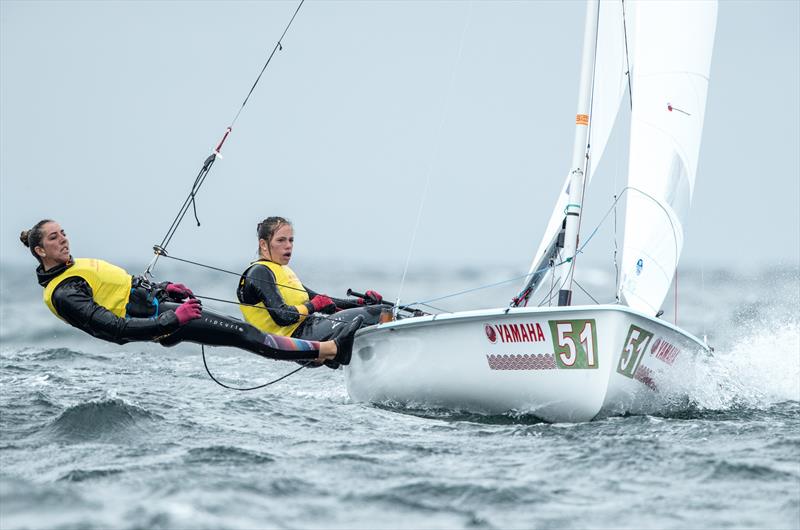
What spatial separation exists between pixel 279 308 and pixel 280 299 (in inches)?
2.8

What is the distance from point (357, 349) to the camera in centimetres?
666

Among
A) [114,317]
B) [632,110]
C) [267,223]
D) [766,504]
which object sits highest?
[632,110]

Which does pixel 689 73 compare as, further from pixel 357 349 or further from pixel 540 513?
pixel 540 513

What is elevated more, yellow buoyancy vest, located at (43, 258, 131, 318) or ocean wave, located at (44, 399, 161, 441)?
yellow buoyancy vest, located at (43, 258, 131, 318)

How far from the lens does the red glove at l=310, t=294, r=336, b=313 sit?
21.6ft

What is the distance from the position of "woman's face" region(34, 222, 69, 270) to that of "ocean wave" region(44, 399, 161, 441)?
0.77 m

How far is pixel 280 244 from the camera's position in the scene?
21.8ft

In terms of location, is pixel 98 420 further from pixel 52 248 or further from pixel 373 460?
pixel 373 460

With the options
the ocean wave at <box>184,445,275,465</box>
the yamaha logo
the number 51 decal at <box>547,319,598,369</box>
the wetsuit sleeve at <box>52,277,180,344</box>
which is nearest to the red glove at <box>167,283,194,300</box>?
the wetsuit sleeve at <box>52,277,180,344</box>

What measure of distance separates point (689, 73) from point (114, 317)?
3859mm

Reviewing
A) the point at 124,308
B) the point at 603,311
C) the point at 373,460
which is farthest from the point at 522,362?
the point at 124,308

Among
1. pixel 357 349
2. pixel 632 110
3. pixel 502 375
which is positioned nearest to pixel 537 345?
pixel 502 375

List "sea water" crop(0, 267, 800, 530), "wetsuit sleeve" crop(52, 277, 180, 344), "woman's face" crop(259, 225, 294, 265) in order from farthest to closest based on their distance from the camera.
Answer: "woman's face" crop(259, 225, 294, 265)
"wetsuit sleeve" crop(52, 277, 180, 344)
"sea water" crop(0, 267, 800, 530)

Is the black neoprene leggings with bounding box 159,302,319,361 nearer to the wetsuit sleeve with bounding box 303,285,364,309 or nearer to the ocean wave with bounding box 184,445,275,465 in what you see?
the wetsuit sleeve with bounding box 303,285,364,309
